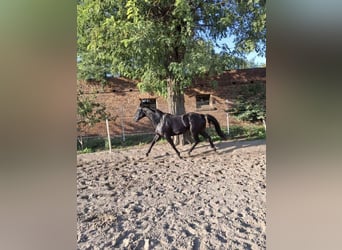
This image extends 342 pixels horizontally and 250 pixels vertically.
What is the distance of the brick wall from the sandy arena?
356cm

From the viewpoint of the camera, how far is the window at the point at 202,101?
365 inches

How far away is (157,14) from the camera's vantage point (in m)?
5.55

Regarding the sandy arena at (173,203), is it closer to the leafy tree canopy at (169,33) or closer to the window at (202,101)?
the leafy tree canopy at (169,33)

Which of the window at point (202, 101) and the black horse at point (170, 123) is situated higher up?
the window at point (202, 101)

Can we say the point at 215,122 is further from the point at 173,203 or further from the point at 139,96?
the point at 139,96

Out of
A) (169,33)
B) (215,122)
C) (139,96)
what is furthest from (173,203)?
(139,96)

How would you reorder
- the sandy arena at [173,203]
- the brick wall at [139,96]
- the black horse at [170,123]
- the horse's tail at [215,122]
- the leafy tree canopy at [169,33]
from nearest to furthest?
the sandy arena at [173,203] → the leafy tree canopy at [169,33] → the black horse at [170,123] → the horse's tail at [215,122] → the brick wall at [139,96]

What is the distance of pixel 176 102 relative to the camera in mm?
6449

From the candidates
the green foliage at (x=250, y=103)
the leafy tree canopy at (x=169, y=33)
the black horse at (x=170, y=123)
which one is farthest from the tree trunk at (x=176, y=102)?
the green foliage at (x=250, y=103)

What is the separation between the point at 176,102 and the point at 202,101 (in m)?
3.09

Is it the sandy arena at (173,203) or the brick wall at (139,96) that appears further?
the brick wall at (139,96)

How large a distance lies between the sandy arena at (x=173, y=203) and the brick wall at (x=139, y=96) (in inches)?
140

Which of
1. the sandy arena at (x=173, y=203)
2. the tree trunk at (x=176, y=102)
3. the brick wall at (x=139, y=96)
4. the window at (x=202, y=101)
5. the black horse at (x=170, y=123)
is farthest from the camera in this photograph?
the window at (x=202, y=101)
